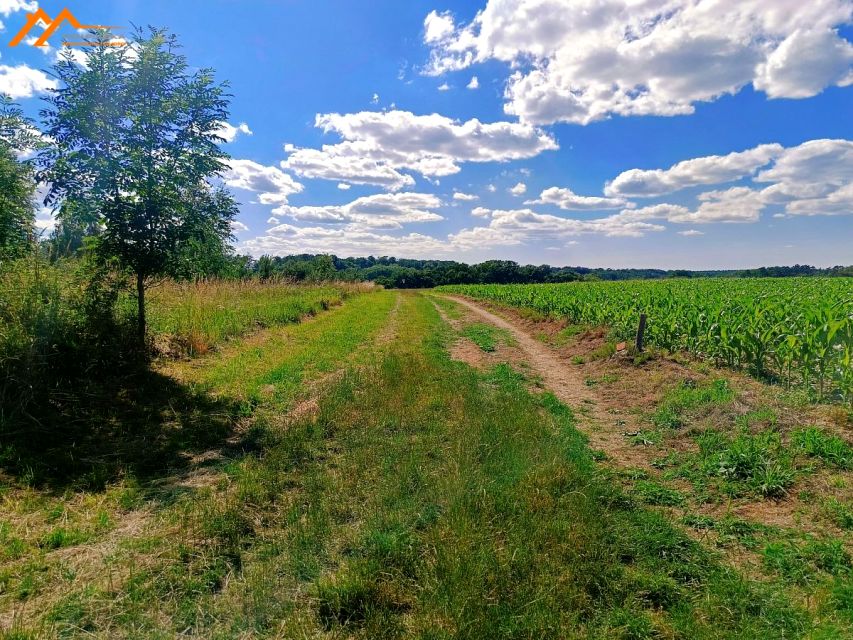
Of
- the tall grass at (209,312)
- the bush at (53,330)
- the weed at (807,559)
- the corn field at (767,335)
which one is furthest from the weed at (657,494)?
the tall grass at (209,312)

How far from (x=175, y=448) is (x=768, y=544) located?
7.15 m

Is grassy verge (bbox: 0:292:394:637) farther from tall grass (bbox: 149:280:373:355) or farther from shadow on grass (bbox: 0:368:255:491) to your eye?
tall grass (bbox: 149:280:373:355)

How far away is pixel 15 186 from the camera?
25.6ft

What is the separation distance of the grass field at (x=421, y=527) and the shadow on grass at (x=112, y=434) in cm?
5

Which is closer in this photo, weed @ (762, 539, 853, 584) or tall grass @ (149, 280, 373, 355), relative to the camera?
weed @ (762, 539, 853, 584)

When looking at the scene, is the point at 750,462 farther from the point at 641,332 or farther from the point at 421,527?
the point at 641,332

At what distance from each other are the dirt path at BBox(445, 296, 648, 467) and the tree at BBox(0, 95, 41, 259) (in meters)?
11.0

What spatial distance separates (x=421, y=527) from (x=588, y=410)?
562 centimetres

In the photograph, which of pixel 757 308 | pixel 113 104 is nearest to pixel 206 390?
pixel 113 104

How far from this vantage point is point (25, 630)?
285 centimetres

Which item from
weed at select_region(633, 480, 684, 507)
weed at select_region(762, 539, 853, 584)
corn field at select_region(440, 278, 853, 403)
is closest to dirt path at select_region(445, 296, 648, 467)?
weed at select_region(633, 480, 684, 507)

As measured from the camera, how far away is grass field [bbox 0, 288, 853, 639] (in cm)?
311

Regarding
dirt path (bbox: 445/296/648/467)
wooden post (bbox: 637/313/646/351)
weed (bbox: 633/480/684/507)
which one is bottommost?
dirt path (bbox: 445/296/648/467)

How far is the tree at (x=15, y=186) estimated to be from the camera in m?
7.71
